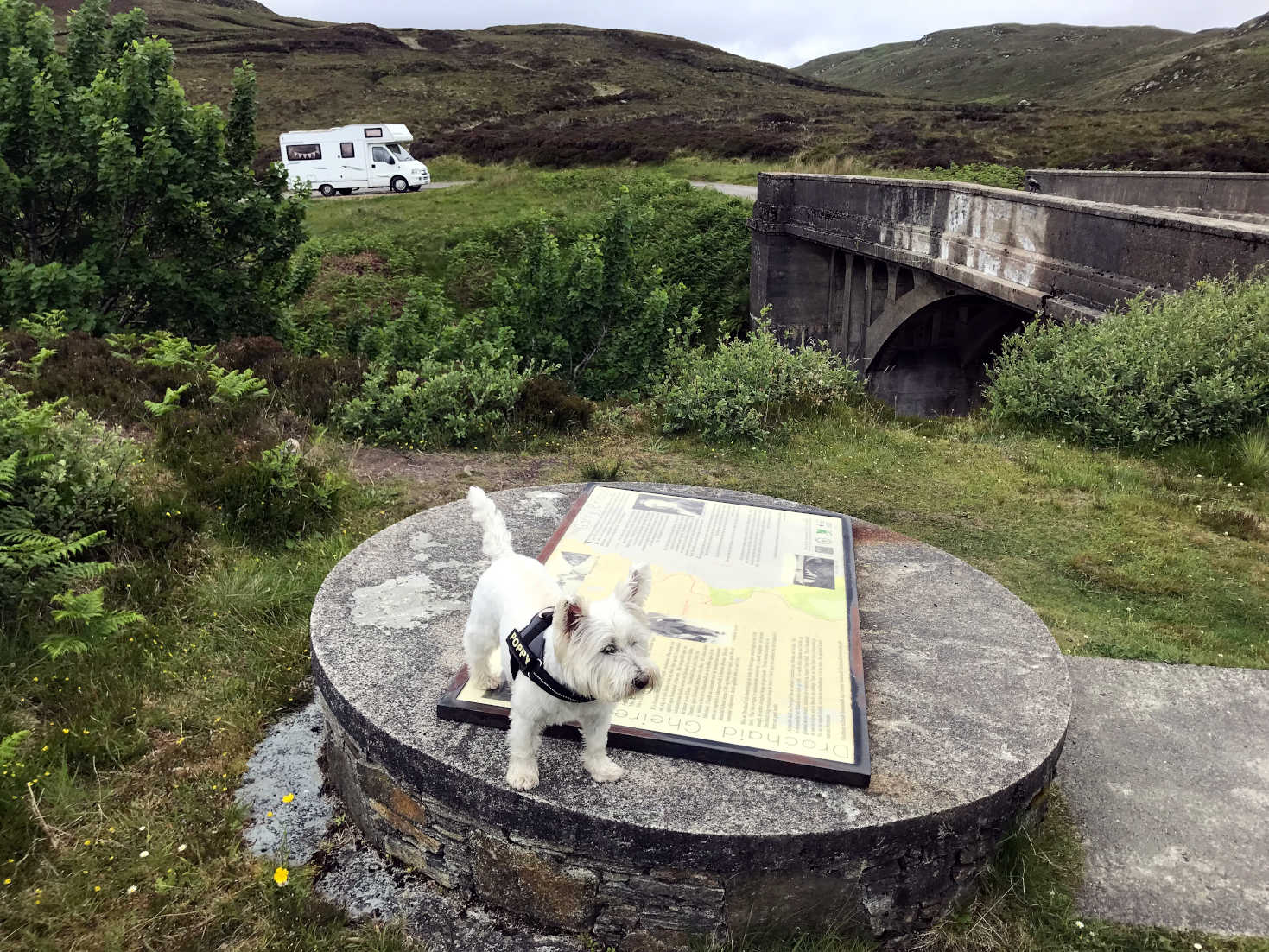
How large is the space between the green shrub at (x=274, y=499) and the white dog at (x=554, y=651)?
328 cm

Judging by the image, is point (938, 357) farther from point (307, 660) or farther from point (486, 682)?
point (486, 682)

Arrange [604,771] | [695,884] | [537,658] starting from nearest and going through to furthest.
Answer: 1. [537,658]
2. [695,884]
3. [604,771]

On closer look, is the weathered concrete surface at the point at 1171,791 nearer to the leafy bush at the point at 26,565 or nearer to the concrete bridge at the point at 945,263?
the leafy bush at the point at 26,565

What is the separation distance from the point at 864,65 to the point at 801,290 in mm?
187421

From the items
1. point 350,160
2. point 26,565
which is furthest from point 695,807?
point 350,160

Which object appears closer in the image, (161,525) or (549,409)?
(161,525)

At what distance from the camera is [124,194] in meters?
11.8

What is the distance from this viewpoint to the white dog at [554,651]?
9.37 feet

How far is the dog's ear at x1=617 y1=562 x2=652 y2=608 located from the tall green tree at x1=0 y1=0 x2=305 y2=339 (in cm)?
1145

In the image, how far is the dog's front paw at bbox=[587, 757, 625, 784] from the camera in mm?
3506

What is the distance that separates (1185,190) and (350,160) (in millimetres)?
31329

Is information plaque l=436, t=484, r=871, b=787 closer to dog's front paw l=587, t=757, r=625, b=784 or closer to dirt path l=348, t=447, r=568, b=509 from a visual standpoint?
dog's front paw l=587, t=757, r=625, b=784

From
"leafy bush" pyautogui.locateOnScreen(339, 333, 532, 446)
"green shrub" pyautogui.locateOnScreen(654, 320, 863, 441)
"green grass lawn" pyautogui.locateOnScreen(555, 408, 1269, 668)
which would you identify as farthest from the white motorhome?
"green grass lawn" pyautogui.locateOnScreen(555, 408, 1269, 668)

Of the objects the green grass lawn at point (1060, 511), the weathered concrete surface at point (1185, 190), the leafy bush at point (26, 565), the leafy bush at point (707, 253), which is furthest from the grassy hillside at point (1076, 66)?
the leafy bush at point (26, 565)
